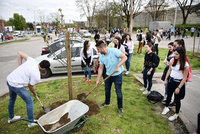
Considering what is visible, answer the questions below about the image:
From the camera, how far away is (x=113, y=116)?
3713 mm

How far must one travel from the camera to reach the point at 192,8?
34031 millimetres

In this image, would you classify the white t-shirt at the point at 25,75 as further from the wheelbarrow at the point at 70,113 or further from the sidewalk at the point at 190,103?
the sidewalk at the point at 190,103

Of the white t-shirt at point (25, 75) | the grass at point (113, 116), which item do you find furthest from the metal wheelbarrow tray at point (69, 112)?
the white t-shirt at point (25, 75)

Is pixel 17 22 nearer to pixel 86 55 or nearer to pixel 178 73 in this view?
pixel 86 55

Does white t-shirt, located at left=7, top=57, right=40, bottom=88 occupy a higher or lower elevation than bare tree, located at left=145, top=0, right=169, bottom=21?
lower

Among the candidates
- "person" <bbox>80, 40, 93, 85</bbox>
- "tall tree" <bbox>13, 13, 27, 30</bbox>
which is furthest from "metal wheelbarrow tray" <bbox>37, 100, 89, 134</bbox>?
"tall tree" <bbox>13, 13, 27, 30</bbox>

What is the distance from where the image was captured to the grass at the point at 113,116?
3.26 meters

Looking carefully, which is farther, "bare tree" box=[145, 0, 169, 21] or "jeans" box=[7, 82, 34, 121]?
"bare tree" box=[145, 0, 169, 21]

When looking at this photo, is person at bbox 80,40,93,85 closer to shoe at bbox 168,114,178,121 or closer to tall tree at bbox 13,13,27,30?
shoe at bbox 168,114,178,121

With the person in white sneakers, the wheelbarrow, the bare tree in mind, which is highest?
the bare tree

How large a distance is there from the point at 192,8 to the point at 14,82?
4225 cm

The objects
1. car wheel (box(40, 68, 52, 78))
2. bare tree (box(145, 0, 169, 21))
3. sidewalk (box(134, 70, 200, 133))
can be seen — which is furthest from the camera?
bare tree (box(145, 0, 169, 21))

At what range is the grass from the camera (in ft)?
10.7

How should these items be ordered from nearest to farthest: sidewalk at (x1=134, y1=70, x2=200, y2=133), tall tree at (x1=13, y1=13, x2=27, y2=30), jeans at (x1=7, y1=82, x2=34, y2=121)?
jeans at (x1=7, y1=82, x2=34, y2=121)
sidewalk at (x1=134, y1=70, x2=200, y2=133)
tall tree at (x1=13, y1=13, x2=27, y2=30)
